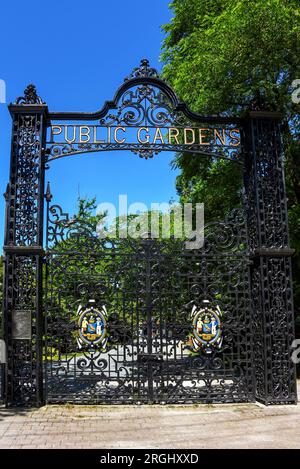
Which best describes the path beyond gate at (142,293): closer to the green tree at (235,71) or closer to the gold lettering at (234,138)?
the gold lettering at (234,138)

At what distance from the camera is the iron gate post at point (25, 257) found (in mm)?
8523

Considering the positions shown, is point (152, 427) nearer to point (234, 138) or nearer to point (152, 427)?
point (152, 427)

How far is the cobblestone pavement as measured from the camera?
6078mm

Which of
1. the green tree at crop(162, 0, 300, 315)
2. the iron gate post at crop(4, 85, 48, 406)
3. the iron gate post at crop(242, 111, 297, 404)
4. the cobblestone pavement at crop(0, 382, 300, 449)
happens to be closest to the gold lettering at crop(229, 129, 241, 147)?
the iron gate post at crop(242, 111, 297, 404)

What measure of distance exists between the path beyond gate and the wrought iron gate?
0.8 inches

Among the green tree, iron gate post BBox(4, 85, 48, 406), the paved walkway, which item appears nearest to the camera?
the paved walkway

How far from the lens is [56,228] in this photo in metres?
9.26

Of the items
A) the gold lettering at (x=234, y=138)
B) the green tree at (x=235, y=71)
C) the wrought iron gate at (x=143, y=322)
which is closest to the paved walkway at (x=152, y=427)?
the wrought iron gate at (x=143, y=322)

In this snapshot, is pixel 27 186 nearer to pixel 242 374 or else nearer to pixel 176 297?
pixel 176 297

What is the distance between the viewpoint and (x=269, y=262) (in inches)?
361

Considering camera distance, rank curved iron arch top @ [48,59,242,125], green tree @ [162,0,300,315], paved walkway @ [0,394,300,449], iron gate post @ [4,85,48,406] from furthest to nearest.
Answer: green tree @ [162,0,300,315], curved iron arch top @ [48,59,242,125], iron gate post @ [4,85,48,406], paved walkway @ [0,394,300,449]

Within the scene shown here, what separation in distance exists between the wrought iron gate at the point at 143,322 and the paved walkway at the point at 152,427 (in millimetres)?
394

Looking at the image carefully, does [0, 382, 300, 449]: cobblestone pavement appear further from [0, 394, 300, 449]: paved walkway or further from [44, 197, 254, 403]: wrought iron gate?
[44, 197, 254, 403]: wrought iron gate

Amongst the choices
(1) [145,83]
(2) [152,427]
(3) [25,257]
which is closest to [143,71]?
(1) [145,83]
